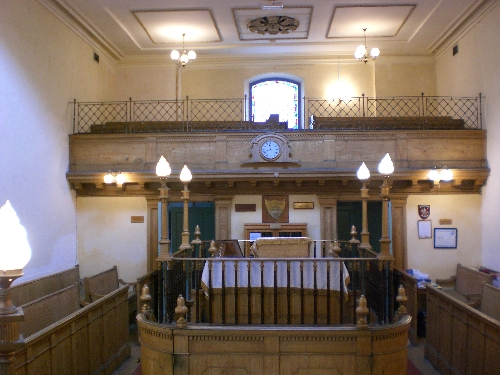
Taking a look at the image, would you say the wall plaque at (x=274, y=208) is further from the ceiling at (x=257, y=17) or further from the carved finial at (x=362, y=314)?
the carved finial at (x=362, y=314)

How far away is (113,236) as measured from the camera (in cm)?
1061

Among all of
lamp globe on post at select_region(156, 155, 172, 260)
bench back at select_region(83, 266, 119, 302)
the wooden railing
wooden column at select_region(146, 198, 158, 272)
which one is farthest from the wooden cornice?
the wooden railing

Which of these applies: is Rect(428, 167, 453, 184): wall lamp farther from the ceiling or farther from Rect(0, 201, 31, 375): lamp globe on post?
Rect(0, 201, 31, 375): lamp globe on post

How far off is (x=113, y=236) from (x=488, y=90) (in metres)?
8.67

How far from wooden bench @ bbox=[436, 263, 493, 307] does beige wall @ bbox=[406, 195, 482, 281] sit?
186 millimetres

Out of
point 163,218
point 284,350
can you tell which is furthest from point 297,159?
point 284,350

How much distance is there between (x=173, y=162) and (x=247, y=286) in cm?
496

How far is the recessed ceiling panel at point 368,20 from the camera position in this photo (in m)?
10.2

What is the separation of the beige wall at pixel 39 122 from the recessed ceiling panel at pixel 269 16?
377 cm

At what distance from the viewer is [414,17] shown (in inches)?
418

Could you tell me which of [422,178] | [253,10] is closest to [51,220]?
[253,10]

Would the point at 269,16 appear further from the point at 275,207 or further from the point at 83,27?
the point at 275,207

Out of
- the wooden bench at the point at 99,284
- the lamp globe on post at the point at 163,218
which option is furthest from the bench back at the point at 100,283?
the lamp globe on post at the point at 163,218

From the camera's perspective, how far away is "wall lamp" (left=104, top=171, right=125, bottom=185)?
9789mm
